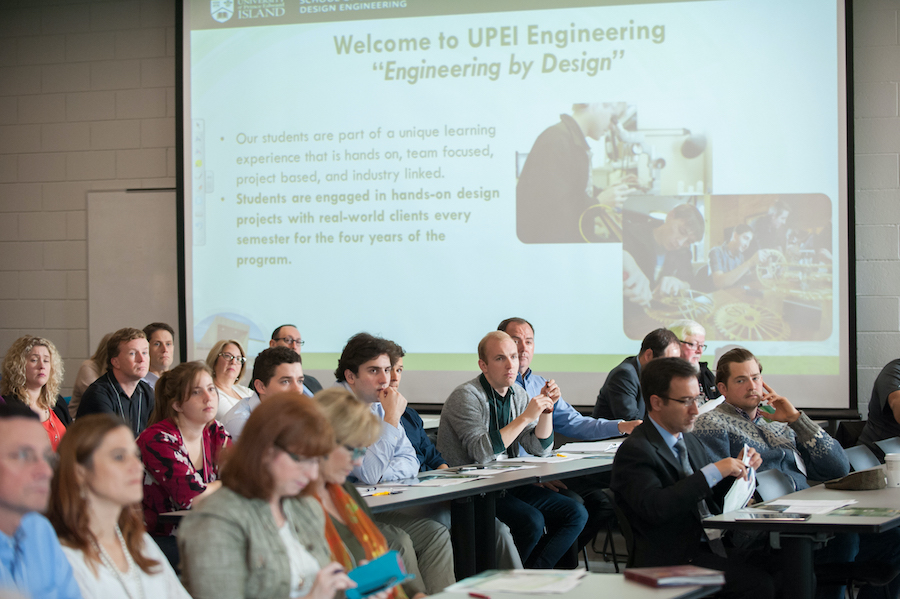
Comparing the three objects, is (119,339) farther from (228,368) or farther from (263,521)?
(263,521)

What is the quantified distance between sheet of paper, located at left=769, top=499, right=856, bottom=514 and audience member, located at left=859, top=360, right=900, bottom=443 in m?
1.65

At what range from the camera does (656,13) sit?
5352mm

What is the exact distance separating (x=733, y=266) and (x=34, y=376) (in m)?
4.04

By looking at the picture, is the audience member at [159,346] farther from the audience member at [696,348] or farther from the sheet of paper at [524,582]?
the sheet of paper at [524,582]

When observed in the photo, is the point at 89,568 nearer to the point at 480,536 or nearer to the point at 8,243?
the point at 480,536

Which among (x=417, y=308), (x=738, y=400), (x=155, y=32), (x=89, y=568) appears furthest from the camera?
(x=155, y=32)

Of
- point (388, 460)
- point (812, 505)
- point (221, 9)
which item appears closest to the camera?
point (812, 505)

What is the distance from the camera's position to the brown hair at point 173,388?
9.70ft

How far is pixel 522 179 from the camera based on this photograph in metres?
5.56

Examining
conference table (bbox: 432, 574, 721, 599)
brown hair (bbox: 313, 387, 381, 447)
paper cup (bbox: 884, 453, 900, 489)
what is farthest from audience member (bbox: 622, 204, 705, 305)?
conference table (bbox: 432, 574, 721, 599)

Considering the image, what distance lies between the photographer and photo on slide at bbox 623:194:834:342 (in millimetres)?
5191

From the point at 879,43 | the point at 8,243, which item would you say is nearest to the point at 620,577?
the point at 879,43

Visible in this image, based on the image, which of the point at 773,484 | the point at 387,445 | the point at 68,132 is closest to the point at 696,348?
the point at 773,484

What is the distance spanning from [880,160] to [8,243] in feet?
20.6
